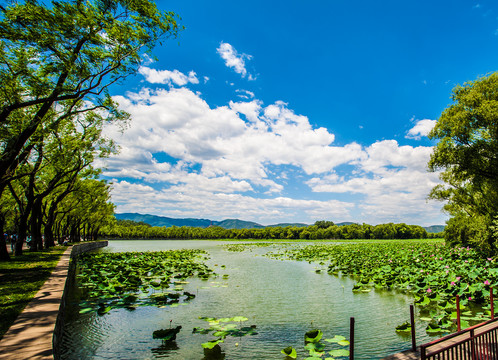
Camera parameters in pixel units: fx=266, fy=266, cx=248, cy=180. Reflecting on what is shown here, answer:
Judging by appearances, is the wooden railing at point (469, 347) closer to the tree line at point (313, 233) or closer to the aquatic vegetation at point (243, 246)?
the aquatic vegetation at point (243, 246)

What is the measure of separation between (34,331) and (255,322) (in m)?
5.25

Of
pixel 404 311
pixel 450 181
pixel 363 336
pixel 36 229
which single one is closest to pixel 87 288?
pixel 363 336

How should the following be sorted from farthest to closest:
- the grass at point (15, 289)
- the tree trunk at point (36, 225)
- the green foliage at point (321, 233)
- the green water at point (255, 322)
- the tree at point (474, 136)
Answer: the green foliage at point (321, 233) → the tree trunk at point (36, 225) → the tree at point (474, 136) → the green water at point (255, 322) → the grass at point (15, 289)

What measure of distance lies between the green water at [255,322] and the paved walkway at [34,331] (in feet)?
3.00

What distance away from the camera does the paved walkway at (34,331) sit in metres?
3.89

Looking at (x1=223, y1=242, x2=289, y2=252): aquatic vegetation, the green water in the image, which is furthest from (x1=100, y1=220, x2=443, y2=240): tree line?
the green water

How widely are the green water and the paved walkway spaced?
915 millimetres

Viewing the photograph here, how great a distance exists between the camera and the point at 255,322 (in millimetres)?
7789

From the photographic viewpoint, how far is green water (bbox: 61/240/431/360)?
586cm

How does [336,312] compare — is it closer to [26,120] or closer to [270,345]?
[270,345]

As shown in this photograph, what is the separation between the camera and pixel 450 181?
28688 mm

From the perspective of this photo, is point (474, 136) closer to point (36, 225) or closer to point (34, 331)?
point (34, 331)

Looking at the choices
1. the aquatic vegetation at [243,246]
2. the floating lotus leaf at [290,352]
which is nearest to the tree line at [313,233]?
the aquatic vegetation at [243,246]

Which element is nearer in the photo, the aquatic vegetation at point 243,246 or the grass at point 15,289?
the grass at point 15,289
